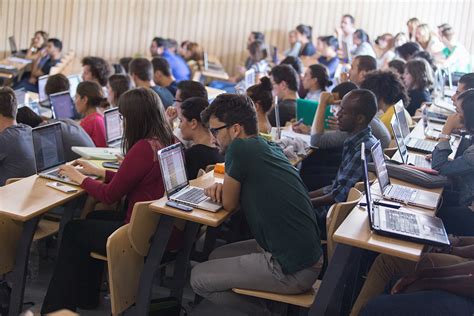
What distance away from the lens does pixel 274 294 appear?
10.5 ft

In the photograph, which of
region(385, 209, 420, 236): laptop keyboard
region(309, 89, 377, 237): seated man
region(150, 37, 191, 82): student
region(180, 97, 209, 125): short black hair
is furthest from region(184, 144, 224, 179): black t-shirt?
region(150, 37, 191, 82): student

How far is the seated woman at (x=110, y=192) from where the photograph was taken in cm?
363

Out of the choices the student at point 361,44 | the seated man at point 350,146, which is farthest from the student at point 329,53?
the seated man at point 350,146

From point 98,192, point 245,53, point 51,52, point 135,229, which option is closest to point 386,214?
point 135,229

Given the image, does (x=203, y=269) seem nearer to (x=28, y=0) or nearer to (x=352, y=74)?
(x=352, y=74)

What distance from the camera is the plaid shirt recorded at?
3.98 metres

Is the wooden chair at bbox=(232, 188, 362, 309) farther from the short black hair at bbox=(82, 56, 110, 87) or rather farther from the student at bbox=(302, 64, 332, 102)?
the short black hair at bbox=(82, 56, 110, 87)

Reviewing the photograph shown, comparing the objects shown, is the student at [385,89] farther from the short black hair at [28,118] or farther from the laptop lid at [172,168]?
the short black hair at [28,118]

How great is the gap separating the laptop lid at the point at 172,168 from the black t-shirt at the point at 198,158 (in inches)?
17.1

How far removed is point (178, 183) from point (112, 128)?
63.6 inches

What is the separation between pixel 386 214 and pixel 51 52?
742 cm

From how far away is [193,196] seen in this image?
11.7ft

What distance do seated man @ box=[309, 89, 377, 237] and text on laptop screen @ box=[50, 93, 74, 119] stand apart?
8.27ft

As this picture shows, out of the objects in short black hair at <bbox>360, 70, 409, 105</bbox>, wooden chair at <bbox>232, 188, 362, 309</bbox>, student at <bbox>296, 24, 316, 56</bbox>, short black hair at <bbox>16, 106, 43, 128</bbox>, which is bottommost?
wooden chair at <bbox>232, 188, 362, 309</bbox>
